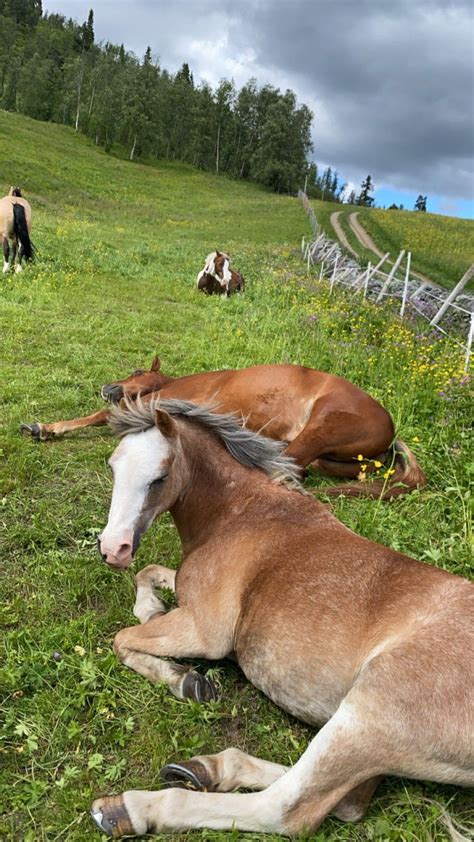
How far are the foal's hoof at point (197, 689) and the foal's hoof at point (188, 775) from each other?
47 centimetres

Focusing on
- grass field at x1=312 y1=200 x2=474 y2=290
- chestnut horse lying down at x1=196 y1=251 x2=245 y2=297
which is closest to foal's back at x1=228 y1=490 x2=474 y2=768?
chestnut horse lying down at x1=196 y1=251 x2=245 y2=297

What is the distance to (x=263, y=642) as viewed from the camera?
312cm

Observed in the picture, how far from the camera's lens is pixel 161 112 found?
87812mm

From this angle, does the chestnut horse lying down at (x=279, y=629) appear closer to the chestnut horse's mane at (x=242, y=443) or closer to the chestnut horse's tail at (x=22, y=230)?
the chestnut horse's mane at (x=242, y=443)

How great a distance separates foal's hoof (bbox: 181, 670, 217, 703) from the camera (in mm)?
3301

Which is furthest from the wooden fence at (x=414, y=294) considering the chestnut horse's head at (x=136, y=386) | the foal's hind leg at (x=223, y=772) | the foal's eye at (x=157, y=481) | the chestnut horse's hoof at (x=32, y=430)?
the foal's hind leg at (x=223, y=772)

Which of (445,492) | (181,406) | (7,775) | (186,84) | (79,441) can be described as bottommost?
(7,775)

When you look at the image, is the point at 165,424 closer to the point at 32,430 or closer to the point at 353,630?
the point at 353,630

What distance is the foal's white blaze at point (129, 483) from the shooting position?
3.13 m

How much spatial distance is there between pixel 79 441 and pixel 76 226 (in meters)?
21.5

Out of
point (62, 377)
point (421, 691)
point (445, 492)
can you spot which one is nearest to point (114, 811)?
point (421, 691)

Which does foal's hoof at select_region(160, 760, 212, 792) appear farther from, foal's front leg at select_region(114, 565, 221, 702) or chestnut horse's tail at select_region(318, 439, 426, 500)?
chestnut horse's tail at select_region(318, 439, 426, 500)

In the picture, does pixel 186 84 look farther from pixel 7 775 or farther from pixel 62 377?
pixel 7 775

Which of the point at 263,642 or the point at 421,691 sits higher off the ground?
the point at 421,691
